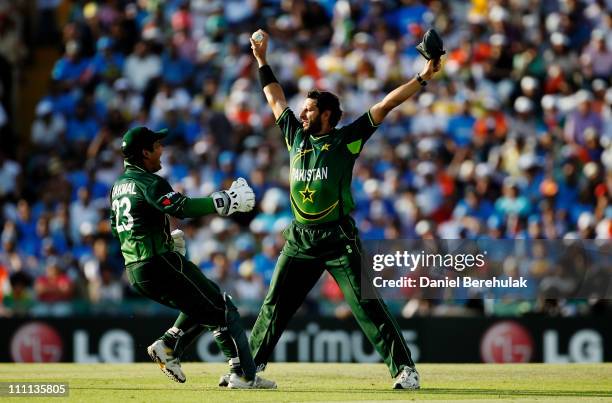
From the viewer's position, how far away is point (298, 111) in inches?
735

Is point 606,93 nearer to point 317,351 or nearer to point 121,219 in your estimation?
point 317,351

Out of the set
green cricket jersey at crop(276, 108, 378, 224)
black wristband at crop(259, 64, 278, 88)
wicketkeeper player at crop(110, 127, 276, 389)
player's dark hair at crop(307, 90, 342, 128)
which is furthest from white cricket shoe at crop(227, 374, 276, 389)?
black wristband at crop(259, 64, 278, 88)

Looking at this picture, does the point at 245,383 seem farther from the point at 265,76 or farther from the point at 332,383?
Answer: the point at 265,76

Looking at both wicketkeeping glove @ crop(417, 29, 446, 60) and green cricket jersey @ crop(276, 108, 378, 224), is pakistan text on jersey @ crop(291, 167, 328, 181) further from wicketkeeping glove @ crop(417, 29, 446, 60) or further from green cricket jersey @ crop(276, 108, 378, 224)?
wicketkeeping glove @ crop(417, 29, 446, 60)

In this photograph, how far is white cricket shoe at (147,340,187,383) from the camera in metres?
9.81

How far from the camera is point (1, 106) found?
20.8 meters

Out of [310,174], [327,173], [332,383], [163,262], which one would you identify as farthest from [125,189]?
[332,383]

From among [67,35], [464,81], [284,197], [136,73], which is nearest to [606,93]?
[464,81]

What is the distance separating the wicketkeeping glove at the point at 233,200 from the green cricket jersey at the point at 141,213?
31cm

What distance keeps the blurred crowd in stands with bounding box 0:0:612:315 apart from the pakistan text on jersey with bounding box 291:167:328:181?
5.85 meters

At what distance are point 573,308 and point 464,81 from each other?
4.61 meters

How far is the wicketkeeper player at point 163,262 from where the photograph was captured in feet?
31.7

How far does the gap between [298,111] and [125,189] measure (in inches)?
357

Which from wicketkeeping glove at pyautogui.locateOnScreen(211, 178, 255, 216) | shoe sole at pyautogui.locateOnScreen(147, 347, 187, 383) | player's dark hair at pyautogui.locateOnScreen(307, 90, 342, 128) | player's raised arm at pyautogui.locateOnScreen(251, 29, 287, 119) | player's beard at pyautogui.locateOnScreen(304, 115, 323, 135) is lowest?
shoe sole at pyautogui.locateOnScreen(147, 347, 187, 383)
